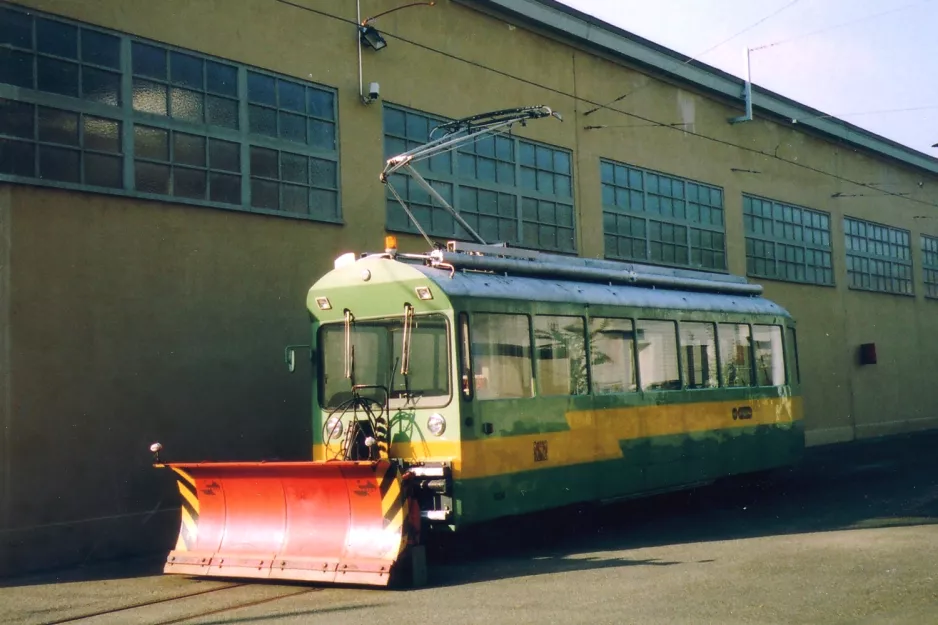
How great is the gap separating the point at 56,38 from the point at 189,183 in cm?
221

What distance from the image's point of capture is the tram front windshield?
1053 centimetres

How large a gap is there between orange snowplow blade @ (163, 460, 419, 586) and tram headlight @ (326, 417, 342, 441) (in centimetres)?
113

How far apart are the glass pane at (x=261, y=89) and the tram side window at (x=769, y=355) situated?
7.55m

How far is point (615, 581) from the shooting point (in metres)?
9.13

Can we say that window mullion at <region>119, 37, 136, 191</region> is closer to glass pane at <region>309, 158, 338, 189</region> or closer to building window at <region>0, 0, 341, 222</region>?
building window at <region>0, 0, 341, 222</region>

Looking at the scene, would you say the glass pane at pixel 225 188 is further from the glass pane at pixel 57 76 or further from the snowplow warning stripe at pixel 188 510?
the snowplow warning stripe at pixel 188 510

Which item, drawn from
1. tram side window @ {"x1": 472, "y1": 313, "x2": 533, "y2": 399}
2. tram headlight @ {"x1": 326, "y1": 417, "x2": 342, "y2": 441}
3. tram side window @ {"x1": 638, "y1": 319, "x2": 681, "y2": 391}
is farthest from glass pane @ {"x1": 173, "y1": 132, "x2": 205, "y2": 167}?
tram side window @ {"x1": 638, "y1": 319, "x2": 681, "y2": 391}

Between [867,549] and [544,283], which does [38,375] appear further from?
[867,549]

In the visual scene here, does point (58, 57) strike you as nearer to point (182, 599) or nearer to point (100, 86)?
point (100, 86)

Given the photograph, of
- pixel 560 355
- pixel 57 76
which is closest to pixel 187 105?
pixel 57 76

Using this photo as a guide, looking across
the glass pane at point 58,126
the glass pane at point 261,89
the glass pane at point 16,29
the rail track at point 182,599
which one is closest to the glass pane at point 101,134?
the glass pane at point 58,126

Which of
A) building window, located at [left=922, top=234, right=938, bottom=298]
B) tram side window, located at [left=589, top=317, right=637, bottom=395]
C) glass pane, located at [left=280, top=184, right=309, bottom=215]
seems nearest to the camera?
tram side window, located at [left=589, top=317, right=637, bottom=395]

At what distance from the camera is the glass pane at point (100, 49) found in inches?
479

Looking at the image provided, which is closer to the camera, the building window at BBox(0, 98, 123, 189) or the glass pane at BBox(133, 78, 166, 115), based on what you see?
the building window at BBox(0, 98, 123, 189)
